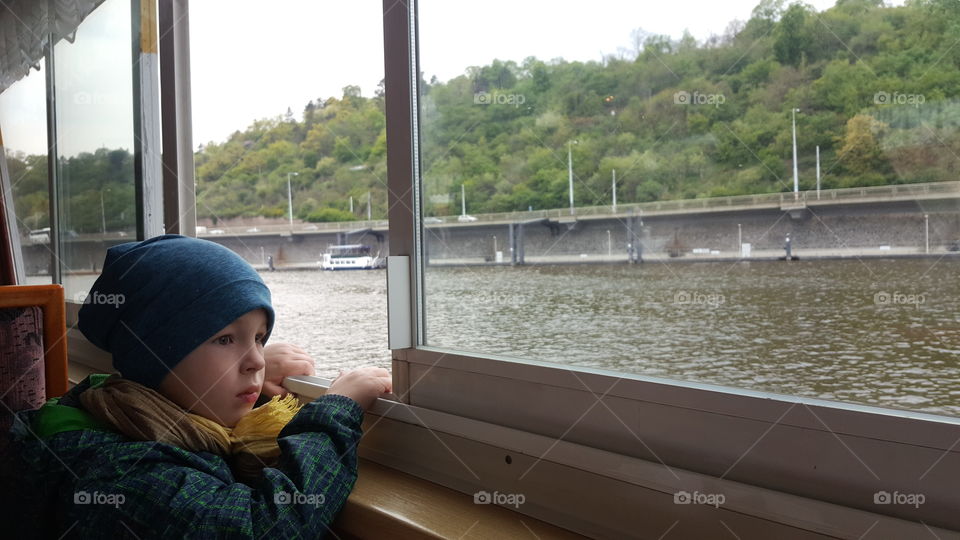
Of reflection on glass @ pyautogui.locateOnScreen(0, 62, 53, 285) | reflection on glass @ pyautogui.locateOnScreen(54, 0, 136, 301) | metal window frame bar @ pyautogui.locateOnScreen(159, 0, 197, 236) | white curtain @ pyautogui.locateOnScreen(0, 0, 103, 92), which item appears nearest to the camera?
metal window frame bar @ pyautogui.locateOnScreen(159, 0, 197, 236)

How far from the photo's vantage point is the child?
90 cm

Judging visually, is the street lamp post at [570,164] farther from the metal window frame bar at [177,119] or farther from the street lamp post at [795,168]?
the metal window frame bar at [177,119]

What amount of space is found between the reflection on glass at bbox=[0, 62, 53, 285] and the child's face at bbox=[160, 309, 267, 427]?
225cm

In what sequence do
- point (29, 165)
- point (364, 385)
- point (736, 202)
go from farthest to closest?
point (29, 165) < point (364, 385) < point (736, 202)

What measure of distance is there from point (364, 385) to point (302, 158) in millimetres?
752

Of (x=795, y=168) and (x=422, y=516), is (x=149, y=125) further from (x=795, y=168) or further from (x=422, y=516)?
(x=795, y=168)

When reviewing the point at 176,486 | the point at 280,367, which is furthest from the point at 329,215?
the point at 176,486

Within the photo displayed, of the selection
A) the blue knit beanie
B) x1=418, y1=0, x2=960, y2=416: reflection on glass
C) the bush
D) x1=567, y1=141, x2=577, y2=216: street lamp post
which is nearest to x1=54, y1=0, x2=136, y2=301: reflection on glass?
the bush

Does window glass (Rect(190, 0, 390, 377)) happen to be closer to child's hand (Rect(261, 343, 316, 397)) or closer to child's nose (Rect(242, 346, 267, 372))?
child's hand (Rect(261, 343, 316, 397))

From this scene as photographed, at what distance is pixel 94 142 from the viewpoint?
7.98ft

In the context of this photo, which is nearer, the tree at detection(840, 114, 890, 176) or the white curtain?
the tree at detection(840, 114, 890, 176)

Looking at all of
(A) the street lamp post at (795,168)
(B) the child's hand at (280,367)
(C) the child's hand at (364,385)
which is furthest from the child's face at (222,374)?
(A) the street lamp post at (795,168)

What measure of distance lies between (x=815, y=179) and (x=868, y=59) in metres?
0.13

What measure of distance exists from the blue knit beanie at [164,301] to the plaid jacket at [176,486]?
5.1 inches
